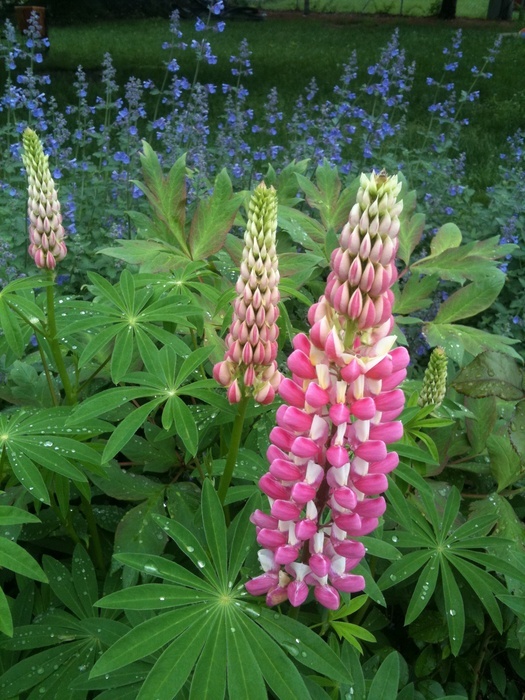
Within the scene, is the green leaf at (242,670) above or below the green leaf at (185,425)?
below

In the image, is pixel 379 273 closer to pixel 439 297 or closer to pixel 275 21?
pixel 439 297

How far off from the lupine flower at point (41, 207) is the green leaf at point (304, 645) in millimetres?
1198

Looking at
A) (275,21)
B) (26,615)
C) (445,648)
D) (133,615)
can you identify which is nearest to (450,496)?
(445,648)

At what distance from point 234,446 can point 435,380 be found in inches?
28.0

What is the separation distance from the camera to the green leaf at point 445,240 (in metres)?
3.01

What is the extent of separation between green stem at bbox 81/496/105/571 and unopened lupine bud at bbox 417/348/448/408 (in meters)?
1.06

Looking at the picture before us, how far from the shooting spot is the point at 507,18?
2320 centimetres

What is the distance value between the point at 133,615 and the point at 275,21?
23.0 meters

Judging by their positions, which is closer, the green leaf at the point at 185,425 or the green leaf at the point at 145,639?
the green leaf at the point at 145,639

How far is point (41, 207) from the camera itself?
6.51ft

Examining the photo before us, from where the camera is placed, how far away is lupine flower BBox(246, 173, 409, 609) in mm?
1205

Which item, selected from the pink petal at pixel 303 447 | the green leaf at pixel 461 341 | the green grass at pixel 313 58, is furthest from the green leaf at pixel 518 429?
the green grass at pixel 313 58

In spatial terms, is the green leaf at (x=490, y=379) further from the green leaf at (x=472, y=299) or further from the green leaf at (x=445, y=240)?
the green leaf at (x=445, y=240)

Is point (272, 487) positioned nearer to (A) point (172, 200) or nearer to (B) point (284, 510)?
(B) point (284, 510)
